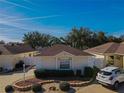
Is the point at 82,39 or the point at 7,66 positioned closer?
the point at 7,66

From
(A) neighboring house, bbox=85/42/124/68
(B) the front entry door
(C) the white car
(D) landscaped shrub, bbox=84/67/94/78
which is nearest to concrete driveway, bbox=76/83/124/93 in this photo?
(C) the white car

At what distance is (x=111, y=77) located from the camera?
2080 cm

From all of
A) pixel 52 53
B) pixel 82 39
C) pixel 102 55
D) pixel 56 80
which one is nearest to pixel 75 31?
pixel 82 39

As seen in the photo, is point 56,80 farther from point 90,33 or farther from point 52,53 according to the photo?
point 90,33

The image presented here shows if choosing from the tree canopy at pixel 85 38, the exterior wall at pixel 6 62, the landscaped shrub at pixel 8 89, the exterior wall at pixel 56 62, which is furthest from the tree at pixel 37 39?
the landscaped shrub at pixel 8 89

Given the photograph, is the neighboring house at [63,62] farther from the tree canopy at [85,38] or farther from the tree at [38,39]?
the tree at [38,39]

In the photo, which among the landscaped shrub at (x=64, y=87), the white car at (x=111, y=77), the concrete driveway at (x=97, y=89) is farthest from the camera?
the landscaped shrub at (x=64, y=87)

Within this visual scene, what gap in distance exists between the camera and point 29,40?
3130 inches

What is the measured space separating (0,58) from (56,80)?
16.4 meters

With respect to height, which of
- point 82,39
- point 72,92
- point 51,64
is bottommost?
point 72,92

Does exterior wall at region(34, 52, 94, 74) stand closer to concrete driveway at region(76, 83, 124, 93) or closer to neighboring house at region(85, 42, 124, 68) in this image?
concrete driveway at region(76, 83, 124, 93)

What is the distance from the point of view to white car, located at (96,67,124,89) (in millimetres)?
20781

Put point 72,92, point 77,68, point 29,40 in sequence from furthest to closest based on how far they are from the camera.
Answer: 1. point 29,40
2. point 77,68
3. point 72,92

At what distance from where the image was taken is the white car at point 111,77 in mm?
20781
